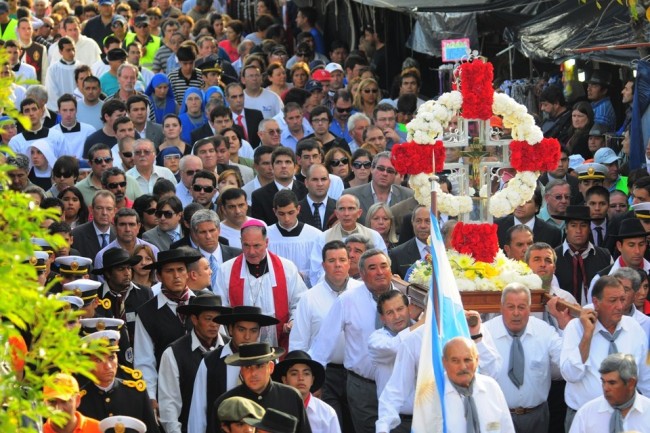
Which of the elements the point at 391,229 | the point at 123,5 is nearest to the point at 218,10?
the point at 123,5

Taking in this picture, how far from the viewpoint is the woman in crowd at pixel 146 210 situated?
1645 centimetres

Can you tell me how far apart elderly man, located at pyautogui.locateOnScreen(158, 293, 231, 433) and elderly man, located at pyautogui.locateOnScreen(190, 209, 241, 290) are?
2.11 m

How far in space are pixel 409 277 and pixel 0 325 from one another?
24.8ft

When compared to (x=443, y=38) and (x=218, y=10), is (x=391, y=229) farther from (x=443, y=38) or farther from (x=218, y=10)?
(x=218, y=10)

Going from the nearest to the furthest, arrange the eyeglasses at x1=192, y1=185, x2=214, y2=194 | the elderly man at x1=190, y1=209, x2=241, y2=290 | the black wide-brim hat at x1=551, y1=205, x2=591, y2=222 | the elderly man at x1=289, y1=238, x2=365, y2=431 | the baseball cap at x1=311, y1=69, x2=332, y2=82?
the elderly man at x1=289, y1=238, x2=365, y2=431 < the elderly man at x1=190, y1=209, x2=241, y2=290 < the black wide-brim hat at x1=551, y1=205, x2=591, y2=222 < the eyeglasses at x1=192, y1=185, x2=214, y2=194 < the baseball cap at x1=311, y1=69, x2=332, y2=82

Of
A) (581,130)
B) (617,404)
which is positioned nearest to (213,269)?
(617,404)

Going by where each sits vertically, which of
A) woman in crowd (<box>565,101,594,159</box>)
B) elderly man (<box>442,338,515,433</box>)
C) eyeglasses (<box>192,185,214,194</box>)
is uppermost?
woman in crowd (<box>565,101,594,159</box>)

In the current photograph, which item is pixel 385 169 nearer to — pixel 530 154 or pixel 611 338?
pixel 530 154

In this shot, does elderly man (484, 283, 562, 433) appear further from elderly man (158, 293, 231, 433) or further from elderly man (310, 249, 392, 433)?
elderly man (158, 293, 231, 433)

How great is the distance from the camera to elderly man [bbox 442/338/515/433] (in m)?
11.1

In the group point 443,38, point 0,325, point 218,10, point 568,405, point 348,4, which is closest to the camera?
point 0,325

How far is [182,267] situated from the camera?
13.7m

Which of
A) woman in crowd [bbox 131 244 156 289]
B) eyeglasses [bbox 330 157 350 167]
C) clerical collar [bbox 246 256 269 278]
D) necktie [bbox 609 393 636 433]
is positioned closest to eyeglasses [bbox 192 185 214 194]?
Answer: eyeglasses [bbox 330 157 350 167]

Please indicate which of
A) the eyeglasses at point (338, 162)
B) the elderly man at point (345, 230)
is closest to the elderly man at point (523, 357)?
the elderly man at point (345, 230)
